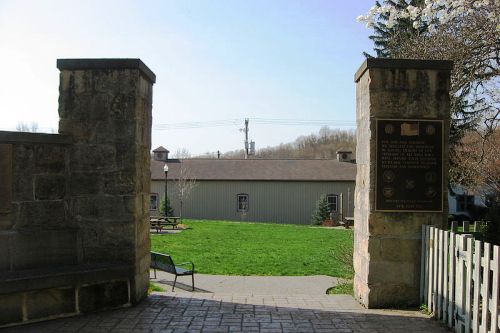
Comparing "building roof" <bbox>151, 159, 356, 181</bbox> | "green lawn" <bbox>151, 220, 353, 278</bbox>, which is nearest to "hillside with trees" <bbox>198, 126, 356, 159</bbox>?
"building roof" <bbox>151, 159, 356, 181</bbox>

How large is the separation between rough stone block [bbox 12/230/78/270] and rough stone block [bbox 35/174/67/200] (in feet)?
1.36

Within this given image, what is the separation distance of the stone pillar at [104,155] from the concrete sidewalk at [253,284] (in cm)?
367

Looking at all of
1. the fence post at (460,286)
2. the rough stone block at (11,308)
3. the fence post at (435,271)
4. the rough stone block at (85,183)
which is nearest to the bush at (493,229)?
the fence post at (435,271)

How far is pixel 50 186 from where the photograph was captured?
5.88 m

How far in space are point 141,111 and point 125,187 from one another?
96 centimetres

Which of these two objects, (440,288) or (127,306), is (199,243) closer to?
(127,306)

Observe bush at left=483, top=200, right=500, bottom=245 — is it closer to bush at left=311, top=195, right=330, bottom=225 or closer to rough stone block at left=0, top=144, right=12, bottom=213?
rough stone block at left=0, top=144, right=12, bottom=213

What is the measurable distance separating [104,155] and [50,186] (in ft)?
2.33

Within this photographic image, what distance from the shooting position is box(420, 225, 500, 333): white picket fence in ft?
14.2

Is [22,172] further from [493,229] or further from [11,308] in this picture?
[493,229]

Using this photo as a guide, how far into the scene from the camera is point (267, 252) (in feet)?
50.0

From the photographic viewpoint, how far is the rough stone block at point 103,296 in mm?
5746

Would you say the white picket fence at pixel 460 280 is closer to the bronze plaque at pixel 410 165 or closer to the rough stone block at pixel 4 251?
the bronze plaque at pixel 410 165

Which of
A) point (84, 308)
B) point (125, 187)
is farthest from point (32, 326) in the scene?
point (125, 187)
